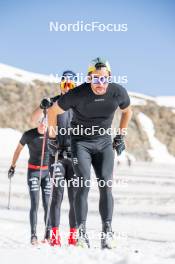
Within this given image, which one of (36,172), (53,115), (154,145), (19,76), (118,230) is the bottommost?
(118,230)

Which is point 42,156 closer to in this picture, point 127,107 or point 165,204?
point 127,107

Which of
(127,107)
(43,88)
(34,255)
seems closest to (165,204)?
(127,107)

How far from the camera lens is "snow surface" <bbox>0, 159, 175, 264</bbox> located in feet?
15.6

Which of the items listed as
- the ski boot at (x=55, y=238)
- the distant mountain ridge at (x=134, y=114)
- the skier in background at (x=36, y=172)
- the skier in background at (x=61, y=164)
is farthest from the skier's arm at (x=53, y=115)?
the distant mountain ridge at (x=134, y=114)

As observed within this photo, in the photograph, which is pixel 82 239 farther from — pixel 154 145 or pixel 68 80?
pixel 154 145

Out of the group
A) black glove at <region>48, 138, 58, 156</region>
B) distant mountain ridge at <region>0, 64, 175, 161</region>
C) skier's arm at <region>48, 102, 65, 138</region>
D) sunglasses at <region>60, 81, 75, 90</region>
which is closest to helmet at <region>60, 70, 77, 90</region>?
sunglasses at <region>60, 81, 75, 90</region>

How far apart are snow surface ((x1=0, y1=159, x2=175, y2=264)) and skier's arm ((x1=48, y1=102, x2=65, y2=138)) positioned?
167cm

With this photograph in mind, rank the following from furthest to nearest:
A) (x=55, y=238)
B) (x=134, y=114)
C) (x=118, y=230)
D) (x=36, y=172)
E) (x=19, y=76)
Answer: (x=134, y=114) < (x=19, y=76) < (x=118, y=230) < (x=36, y=172) < (x=55, y=238)

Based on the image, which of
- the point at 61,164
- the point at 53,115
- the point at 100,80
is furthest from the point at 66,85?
the point at 100,80

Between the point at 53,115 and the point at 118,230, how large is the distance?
4336mm

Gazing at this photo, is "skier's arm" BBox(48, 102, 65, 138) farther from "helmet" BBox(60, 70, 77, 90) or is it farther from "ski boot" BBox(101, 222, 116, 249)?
"ski boot" BBox(101, 222, 116, 249)

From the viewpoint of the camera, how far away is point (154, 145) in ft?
286

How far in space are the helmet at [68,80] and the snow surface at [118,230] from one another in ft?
7.48

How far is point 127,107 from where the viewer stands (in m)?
6.53
